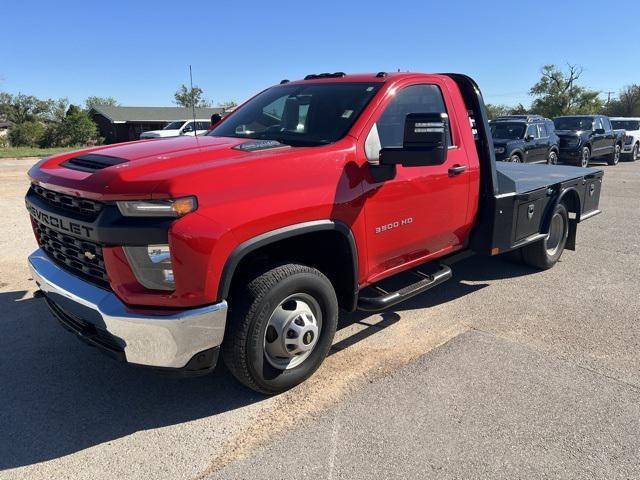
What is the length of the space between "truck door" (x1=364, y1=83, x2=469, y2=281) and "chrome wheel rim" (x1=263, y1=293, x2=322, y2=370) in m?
0.63

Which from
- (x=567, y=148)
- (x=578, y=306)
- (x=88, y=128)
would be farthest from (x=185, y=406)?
(x=88, y=128)

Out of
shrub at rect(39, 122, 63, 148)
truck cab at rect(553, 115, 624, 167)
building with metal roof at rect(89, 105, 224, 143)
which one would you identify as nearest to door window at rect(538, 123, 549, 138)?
truck cab at rect(553, 115, 624, 167)

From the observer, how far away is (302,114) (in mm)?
3951

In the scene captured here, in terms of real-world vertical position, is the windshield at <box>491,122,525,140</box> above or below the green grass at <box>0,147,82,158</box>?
above

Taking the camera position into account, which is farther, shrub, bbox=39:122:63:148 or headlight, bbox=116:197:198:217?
shrub, bbox=39:122:63:148

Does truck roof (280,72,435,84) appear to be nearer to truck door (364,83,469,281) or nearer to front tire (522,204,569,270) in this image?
truck door (364,83,469,281)

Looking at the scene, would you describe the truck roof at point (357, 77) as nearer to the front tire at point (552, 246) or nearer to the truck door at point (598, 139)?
the front tire at point (552, 246)

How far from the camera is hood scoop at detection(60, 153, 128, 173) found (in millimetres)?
3004

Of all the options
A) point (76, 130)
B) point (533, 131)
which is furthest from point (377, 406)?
point (76, 130)

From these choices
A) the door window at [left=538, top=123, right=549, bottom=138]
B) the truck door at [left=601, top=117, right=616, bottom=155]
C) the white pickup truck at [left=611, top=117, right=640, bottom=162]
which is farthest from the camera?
the white pickup truck at [left=611, top=117, right=640, bottom=162]

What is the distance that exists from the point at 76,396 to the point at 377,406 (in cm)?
195

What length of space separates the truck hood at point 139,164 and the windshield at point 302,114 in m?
0.33

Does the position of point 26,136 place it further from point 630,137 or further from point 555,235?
point 555,235

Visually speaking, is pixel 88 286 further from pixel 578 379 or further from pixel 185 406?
pixel 578 379
